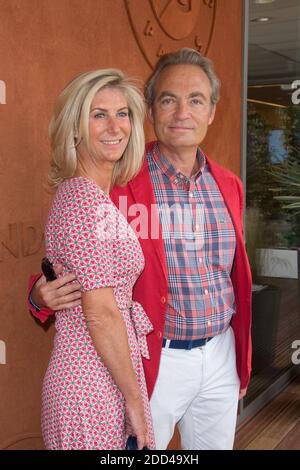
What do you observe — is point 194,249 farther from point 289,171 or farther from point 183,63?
point 289,171

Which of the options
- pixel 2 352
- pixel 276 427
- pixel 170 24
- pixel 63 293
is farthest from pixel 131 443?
pixel 276 427

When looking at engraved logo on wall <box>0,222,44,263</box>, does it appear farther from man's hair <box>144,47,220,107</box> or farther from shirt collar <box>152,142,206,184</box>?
man's hair <box>144,47,220,107</box>

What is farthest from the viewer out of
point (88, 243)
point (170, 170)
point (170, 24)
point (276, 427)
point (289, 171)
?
point (289, 171)

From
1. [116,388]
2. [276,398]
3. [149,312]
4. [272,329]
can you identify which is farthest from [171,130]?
[276,398]

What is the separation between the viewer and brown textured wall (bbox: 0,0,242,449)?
6.21 ft

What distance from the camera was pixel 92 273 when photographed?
1472mm

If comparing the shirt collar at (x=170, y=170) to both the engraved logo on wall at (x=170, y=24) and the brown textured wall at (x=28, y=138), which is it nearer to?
the brown textured wall at (x=28, y=138)

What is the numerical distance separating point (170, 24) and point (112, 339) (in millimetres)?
1753

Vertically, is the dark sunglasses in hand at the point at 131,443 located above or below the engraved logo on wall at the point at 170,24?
below

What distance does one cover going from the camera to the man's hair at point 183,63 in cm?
193

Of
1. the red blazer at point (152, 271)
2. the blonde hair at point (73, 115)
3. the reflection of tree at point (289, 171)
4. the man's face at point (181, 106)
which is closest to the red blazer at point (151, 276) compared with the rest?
the red blazer at point (152, 271)
